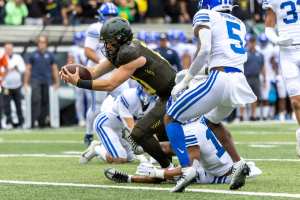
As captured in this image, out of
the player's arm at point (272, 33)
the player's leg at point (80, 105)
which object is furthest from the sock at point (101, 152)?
the player's leg at point (80, 105)

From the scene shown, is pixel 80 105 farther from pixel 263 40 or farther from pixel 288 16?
A: pixel 288 16

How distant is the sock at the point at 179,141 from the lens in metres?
7.68

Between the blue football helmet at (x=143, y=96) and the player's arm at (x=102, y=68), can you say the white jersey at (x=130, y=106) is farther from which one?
the player's arm at (x=102, y=68)

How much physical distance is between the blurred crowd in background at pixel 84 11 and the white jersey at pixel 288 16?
9.29 m

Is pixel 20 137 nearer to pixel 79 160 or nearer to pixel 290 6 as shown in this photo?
pixel 79 160

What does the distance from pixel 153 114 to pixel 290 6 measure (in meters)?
2.61

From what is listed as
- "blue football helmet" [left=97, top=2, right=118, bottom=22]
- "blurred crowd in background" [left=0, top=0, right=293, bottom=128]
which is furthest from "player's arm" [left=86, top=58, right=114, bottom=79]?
"blurred crowd in background" [left=0, top=0, right=293, bottom=128]

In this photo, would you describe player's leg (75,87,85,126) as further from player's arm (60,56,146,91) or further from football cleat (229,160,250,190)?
football cleat (229,160,250,190)

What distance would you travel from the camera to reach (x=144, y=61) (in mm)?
8016

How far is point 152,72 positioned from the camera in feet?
27.0

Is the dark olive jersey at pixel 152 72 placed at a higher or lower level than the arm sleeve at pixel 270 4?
lower

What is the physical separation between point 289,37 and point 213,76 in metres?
2.70

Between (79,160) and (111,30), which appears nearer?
(111,30)

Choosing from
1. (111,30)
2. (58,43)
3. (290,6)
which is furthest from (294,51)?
(58,43)
